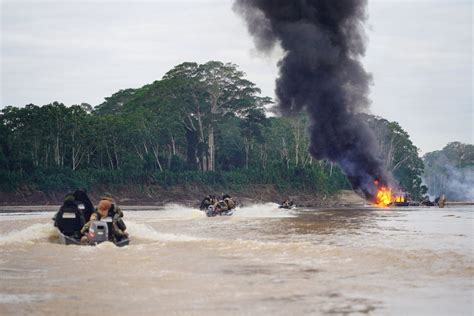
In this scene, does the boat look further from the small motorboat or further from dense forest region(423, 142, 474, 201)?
dense forest region(423, 142, 474, 201)

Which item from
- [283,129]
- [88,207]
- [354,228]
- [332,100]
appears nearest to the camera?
[88,207]

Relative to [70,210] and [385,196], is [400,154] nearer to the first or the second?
[385,196]

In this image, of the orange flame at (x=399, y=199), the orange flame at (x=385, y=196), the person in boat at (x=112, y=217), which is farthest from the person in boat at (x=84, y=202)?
the orange flame at (x=399, y=199)

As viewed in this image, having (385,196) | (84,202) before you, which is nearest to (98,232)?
(84,202)

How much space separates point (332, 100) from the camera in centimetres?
7131

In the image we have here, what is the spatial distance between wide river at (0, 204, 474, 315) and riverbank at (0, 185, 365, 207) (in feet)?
161

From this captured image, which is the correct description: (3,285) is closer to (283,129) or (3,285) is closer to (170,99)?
(170,99)

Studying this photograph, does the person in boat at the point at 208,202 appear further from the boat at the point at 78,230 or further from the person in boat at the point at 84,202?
the boat at the point at 78,230

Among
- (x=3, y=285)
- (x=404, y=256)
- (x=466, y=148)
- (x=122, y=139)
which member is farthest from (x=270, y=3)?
(x=466, y=148)

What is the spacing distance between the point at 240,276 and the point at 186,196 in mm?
70069

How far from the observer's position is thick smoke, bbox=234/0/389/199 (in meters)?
70.8

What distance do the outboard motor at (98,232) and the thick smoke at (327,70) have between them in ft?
154

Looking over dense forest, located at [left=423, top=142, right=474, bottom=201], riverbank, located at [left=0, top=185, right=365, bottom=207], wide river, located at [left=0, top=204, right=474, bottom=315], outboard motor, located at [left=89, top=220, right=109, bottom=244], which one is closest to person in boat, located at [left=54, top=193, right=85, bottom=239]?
wide river, located at [left=0, top=204, right=474, bottom=315]

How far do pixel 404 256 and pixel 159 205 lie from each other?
63.4 meters
